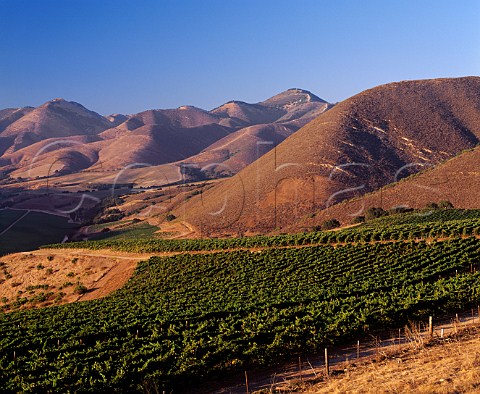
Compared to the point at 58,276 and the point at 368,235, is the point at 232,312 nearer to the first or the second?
the point at 368,235

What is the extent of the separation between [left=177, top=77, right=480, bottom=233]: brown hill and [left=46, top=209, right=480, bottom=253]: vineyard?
19211 millimetres

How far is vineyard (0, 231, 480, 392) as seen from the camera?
18953mm

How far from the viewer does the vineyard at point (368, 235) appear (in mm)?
44625

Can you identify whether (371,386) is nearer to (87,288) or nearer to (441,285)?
(441,285)

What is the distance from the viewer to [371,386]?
1476cm

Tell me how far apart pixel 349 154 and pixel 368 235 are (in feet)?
175

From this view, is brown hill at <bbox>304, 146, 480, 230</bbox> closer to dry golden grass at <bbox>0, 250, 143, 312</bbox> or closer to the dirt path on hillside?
the dirt path on hillside

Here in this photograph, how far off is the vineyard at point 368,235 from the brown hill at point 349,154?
1921 cm

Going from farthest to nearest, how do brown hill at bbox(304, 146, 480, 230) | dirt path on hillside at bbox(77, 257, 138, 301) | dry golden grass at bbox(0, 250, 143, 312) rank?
brown hill at bbox(304, 146, 480, 230)
dry golden grass at bbox(0, 250, 143, 312)
dirt path on hillside at bbox(77, 257, 138, 301)

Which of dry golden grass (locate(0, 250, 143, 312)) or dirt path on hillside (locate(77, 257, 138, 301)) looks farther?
dry golden grass (locate(0, 250, 143, 312))

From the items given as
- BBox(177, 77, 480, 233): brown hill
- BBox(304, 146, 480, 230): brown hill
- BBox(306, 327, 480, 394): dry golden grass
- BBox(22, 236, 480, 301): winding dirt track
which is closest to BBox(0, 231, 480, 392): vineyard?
BBox(22, 236, 480, 301): winding dirt track

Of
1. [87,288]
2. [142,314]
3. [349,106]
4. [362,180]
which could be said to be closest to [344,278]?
[142,314]

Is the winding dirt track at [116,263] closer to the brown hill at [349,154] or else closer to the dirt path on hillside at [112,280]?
the dirt path on hillside at [112,280]

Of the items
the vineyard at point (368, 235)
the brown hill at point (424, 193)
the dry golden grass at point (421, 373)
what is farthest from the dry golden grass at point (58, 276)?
the dry golden grass at point (421, 373)
